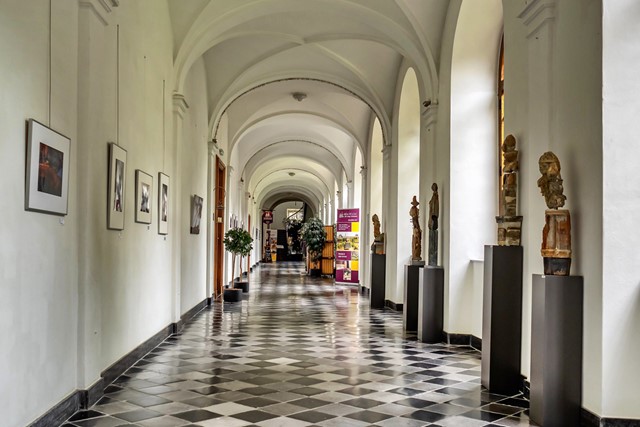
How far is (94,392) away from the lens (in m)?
5.12

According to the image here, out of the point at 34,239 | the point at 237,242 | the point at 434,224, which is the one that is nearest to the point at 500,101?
the point at 434,224

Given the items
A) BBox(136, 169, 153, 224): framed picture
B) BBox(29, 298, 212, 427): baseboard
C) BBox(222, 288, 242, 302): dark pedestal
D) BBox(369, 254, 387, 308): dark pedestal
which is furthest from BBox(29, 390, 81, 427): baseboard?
BBox(222, 288, 242, 302): dark pedestal

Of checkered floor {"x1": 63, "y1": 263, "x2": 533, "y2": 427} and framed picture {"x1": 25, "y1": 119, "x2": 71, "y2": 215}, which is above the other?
framed picture {"x1": 25, "y1": 119, "x2": 71, "y2": 215}

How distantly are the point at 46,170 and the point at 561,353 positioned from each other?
13.0ft

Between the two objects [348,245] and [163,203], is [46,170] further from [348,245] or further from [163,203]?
[348,245]

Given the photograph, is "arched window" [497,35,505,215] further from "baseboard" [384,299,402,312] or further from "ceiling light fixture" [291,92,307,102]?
"ceiling light fixture" [291,92,307,102]

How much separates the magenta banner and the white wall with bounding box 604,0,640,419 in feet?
47.4

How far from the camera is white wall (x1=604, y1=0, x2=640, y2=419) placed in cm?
426

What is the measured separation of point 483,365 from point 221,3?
672cm

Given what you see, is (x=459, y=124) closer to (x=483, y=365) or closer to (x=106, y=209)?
(x=483, y=365)

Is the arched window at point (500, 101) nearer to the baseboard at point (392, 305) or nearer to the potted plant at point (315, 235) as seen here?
the baseboard at point (392, 305)

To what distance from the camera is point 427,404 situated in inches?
204

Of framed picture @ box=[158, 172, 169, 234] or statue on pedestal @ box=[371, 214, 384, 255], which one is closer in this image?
framed picture @ box=[158, 172, 169, 234]

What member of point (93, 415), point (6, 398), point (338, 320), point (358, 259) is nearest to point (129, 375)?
point (93, 415)
